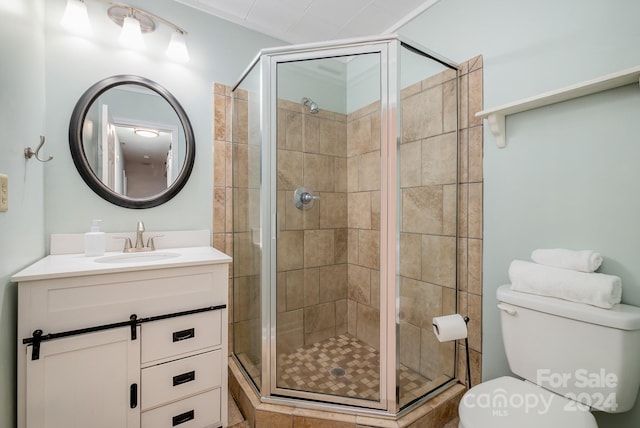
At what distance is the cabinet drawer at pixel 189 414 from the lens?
1.23m

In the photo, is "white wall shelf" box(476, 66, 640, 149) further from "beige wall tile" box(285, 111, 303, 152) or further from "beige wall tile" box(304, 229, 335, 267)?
"beige wall tile" box(304, 229, 335, 267)

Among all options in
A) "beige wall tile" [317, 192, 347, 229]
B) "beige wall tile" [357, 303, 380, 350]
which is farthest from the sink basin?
"beige wall tile" [357, 303, 380, 350]

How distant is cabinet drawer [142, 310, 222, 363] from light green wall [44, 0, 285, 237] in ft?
2.16

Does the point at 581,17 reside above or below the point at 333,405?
above

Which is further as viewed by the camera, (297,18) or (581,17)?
(297,18)

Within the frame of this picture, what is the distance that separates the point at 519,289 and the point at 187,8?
2378 millimetres

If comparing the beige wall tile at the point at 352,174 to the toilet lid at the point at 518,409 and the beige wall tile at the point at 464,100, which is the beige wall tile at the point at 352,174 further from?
the toilet lid at the point at 518,409

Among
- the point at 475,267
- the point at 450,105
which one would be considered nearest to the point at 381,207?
the point at 475,267

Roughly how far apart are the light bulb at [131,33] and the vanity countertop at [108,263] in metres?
1.18

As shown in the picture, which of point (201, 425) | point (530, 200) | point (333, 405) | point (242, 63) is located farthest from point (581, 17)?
point (201, 425)

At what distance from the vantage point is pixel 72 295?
1084 millimetres

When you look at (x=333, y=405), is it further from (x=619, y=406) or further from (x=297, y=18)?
(x=297, y=18)

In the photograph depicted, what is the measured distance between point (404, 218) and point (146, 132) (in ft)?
5.07

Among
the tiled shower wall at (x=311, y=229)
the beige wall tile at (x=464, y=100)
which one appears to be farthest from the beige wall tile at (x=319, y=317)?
the beige wall tile at (x=464, y=100)
